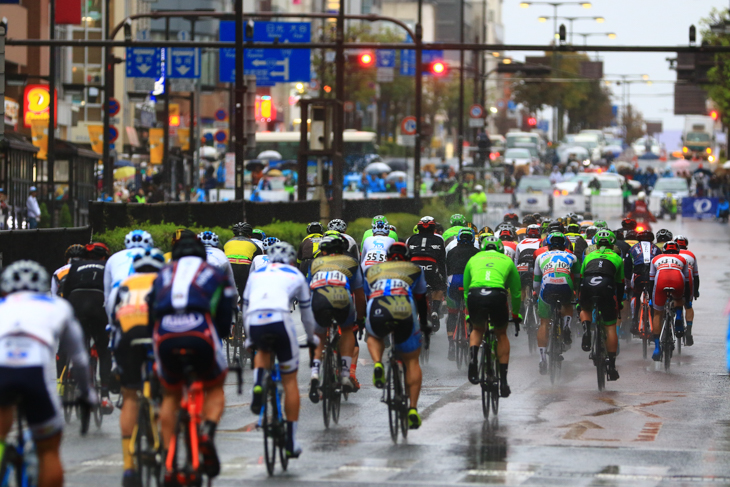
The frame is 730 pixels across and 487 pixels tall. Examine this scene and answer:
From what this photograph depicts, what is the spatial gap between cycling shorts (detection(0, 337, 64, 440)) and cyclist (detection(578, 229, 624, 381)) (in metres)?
8.50

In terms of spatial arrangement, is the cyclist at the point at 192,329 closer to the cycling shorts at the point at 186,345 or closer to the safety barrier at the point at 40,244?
the cycling shorts at the point at 186,345

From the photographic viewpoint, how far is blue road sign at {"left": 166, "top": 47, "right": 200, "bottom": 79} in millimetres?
42562

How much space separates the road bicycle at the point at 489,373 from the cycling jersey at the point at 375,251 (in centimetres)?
391

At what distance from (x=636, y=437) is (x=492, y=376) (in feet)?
5.54

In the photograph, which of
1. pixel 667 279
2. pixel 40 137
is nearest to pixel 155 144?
pixel 40 137

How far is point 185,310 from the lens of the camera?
790cm

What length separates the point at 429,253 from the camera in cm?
1686

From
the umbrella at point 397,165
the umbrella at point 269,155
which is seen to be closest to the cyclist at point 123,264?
the umbrella at point 269,155

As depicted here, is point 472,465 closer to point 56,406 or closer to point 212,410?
point 212,410

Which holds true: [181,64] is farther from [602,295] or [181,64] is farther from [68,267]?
[68,267]

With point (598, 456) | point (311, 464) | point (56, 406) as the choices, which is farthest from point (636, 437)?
point (56, 406)

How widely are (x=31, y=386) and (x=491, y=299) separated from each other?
6320mm

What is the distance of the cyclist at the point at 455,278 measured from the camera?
16406 mm

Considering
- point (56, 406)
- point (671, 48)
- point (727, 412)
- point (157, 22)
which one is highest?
point (157, 22)
